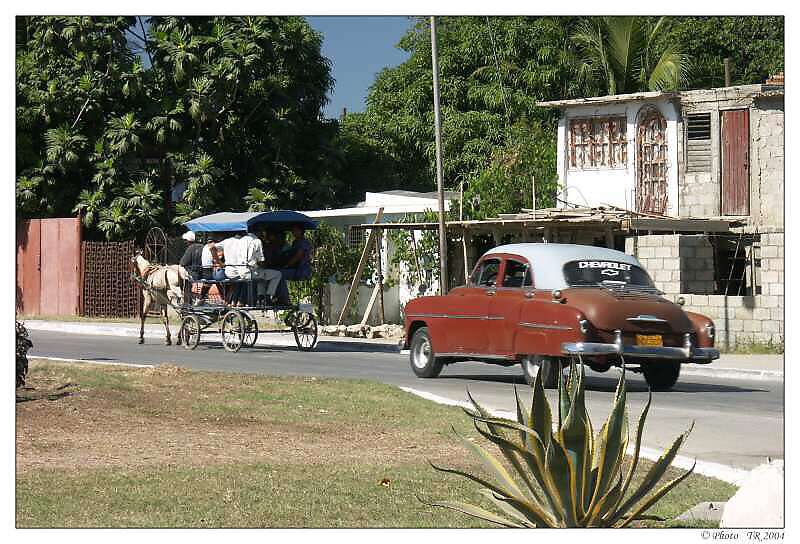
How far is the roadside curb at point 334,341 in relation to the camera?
66.5 feet

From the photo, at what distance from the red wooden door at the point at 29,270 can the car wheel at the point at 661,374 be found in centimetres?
2551

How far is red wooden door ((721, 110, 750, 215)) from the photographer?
100 ft

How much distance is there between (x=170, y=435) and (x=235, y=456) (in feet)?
4.59

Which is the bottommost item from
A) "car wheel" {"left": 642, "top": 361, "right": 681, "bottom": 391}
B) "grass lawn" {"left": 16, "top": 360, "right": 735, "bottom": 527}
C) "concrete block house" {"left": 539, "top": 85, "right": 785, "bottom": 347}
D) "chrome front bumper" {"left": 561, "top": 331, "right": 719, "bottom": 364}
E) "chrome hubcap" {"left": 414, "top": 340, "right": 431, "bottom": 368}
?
"grass lawn" {"left": 16, "top": 360, "right": 735, "bottom": 527}

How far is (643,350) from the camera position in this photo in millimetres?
16312

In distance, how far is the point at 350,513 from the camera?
8.80m

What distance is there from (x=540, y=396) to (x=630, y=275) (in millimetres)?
10155

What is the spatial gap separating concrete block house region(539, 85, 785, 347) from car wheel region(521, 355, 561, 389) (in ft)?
31.3

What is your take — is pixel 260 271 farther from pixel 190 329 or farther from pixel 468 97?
pixel 468 97

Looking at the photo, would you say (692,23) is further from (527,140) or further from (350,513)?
(350,513)

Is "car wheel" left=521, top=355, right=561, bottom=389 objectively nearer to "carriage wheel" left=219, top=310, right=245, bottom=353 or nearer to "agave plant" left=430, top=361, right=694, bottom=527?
"carriage wheel" left=219, top=310, right=245, bottom=353

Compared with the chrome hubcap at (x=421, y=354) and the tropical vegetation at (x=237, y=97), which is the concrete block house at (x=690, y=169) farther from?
the chrome hubcap at (x=421, y=354)

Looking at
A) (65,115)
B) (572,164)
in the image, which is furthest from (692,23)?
(65,115)

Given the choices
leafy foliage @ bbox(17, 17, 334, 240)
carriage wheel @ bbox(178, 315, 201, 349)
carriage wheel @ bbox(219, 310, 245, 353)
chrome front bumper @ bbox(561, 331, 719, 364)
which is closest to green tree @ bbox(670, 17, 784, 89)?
leafy foliage @ bbox(17, 17, 334, 240)
